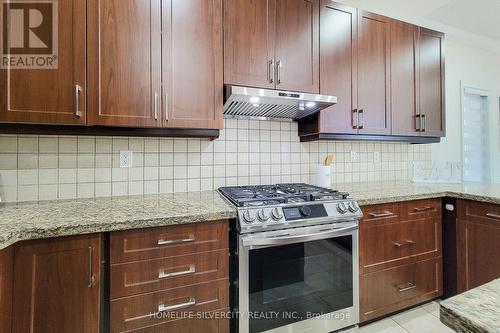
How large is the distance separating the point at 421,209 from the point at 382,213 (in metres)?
0.40

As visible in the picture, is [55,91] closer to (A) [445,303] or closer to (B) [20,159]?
(B) [20,159]

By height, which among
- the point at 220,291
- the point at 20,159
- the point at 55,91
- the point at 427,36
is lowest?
the point at 220,291

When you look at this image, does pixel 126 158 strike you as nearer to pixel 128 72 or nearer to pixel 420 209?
pixel 128 72

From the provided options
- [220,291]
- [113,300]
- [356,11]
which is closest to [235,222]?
[220,291]

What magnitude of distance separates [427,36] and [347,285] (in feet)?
7.59

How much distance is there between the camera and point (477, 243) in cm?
179

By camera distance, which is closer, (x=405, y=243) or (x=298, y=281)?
(x=298, y=281)

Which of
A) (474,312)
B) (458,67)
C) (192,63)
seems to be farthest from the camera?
(458,67)

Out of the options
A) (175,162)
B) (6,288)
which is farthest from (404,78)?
(6,288)

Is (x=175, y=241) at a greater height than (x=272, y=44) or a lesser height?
lesser

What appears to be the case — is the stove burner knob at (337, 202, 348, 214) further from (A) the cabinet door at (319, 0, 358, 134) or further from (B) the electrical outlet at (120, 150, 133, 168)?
(B) the electrical outlet at (120, 150, 133, 168)

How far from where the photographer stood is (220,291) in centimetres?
130

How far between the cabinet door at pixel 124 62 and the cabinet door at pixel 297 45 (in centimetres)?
82

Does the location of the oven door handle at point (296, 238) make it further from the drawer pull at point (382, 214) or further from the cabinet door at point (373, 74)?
the cabinet door at point (373, 74)
